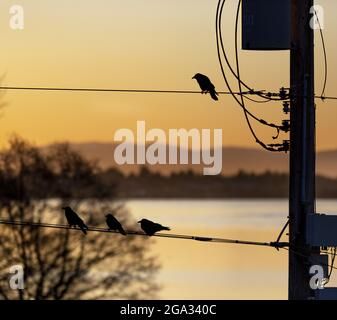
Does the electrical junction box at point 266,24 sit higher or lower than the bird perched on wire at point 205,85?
higher

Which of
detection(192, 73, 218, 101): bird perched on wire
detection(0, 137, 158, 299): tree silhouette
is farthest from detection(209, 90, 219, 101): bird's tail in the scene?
detection(0, 137, 158, 299): tree silhouette

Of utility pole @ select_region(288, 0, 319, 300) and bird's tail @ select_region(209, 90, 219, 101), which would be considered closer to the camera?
utility pole @ select_region(288, 0, 319, 300)

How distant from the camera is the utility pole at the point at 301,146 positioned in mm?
17578

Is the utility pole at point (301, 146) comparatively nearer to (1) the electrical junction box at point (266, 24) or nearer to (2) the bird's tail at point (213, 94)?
(1) the electrical junction box at point (266, 24)

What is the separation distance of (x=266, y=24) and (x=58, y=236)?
37611 millimetres

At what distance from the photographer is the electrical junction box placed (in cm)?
1811

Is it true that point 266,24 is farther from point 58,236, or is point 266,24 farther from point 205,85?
point 58,236

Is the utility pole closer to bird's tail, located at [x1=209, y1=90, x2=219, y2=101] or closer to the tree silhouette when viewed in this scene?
bird's tail, located at [x1=209, y1=90, x2=219, y2=101]

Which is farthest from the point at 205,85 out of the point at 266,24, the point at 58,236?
the point at 58,236

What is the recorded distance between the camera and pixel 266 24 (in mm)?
18234

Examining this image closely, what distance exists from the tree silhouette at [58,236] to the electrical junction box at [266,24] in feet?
113

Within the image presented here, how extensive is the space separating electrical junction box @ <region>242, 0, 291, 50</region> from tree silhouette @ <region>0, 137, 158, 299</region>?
113 feet

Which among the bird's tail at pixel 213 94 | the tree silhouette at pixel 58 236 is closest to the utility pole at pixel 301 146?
the bird's tail at pixel 213 94

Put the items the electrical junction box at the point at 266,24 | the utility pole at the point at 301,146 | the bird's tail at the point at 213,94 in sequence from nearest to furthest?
the utility pole at the point at 301,146 → the electrical junction box at the point at 266,24 → the bird's tail at the point at 213,94
